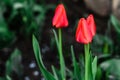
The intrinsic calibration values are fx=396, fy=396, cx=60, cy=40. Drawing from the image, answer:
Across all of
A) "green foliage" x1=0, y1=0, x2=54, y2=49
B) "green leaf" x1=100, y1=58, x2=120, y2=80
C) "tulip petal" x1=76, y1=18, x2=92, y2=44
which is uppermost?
"tulip petal" x1=76, y1=18, x2=92, y2=44

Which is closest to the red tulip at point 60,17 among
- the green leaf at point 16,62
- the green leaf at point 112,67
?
the green leaf at point 112,67

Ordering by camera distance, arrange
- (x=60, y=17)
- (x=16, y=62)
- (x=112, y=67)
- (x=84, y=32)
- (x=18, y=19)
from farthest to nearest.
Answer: (x=18, y=19) < (x=16, y=62) < (x=112, y=67) < (x=60, y=17) < (x=84, y=32)

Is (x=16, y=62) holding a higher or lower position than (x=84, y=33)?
lower

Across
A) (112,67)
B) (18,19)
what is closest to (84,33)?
(112,67)

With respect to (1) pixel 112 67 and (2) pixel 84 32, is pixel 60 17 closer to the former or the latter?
(2) pixel 84 32

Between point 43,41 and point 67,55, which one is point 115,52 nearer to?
point 67,55

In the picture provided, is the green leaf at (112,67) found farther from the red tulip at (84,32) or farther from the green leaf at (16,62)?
the red tulip at (84,32)

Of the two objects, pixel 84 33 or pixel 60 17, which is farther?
pixel 60 17

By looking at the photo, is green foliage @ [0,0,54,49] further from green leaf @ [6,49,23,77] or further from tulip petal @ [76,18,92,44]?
tulip petal @ [76,18,92,44]

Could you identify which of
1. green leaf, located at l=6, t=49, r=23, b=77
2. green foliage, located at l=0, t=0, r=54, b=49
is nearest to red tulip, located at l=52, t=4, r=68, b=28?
green leaf, located at l=6, t=49, r=23, b=77

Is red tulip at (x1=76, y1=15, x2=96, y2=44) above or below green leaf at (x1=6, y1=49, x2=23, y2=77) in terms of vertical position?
above

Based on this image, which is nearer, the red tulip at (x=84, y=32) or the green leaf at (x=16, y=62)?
the red tulip at (x=84, y=32)
